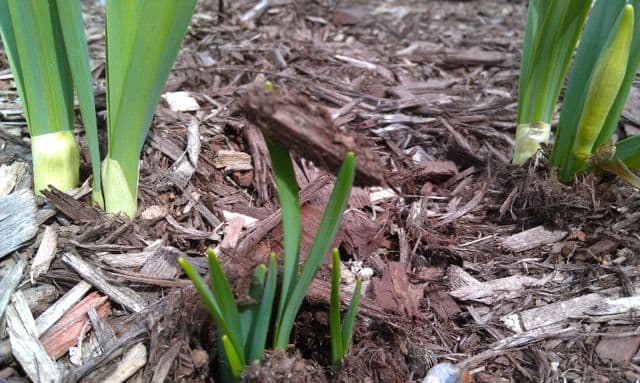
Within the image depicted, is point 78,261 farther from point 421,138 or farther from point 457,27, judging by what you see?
point 457,27

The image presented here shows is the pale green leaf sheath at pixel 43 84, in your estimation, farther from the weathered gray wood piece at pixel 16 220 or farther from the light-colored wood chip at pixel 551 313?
the light-colored wood chip at pixel 551 313

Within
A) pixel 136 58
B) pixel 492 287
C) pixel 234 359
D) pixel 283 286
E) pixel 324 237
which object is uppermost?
pixel 136 58

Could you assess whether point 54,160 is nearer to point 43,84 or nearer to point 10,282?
point 43,84

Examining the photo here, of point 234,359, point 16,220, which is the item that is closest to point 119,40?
point 16,220

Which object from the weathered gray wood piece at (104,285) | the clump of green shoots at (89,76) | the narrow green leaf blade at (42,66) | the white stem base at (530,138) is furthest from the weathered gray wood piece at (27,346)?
the white stem base at (530,138)

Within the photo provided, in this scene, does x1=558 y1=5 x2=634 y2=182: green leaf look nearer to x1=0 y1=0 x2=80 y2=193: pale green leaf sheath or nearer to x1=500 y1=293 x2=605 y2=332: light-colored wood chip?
x1=500 y1=293 x2=605 y2=332: light-colored wood chip

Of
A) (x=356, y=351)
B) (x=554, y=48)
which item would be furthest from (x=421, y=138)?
(x=356, y=351)
